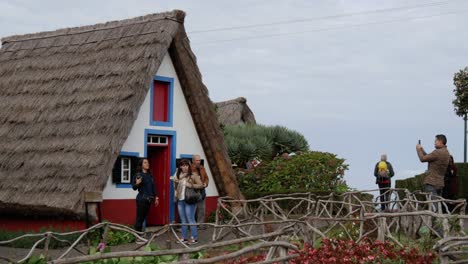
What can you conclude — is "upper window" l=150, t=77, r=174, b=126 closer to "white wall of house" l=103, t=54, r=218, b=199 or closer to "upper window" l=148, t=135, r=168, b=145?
"white wall of house" l=103, t=54, r=218, b=199

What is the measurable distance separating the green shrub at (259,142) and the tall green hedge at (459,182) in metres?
5.41

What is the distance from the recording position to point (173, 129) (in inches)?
804

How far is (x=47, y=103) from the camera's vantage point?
20.2 m

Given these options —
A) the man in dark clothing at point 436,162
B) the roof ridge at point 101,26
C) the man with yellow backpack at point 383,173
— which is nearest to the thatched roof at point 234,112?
the man with yellow backpack at point 383,173

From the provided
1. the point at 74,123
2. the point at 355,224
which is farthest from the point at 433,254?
the point at 74,123

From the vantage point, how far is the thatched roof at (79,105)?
17.9 meters

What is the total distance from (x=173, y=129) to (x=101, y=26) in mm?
3585

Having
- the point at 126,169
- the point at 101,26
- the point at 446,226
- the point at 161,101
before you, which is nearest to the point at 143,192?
the point at 126,169

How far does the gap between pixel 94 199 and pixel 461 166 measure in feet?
53.4

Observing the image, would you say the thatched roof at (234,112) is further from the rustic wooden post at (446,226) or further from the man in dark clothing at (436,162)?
the rustic wooden post at (446,226)

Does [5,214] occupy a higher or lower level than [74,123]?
lower

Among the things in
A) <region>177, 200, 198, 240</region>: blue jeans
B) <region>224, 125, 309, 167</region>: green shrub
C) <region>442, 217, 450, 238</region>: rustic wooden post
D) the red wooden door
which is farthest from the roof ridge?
<region>442, 217, 450, 238</region>: rustic wooden post

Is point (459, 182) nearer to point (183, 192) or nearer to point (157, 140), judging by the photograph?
point (157, 140)

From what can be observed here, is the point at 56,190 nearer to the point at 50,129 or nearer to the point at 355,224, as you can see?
the point at 50,129
